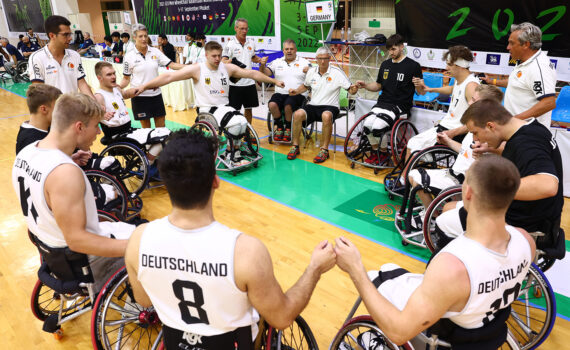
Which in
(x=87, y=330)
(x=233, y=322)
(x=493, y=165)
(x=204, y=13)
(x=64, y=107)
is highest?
(x=204, y=13)

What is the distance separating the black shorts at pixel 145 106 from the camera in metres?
4.66

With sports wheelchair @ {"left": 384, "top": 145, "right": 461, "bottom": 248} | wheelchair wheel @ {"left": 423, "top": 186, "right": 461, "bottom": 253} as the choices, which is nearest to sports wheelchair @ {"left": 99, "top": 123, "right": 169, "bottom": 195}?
sports wheelchair @ {"left": 384, "top": 145, "right": 461, "bottom": 248}

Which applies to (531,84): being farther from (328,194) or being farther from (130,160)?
(130,160)

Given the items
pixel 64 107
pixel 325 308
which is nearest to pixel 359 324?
pixel 325 308

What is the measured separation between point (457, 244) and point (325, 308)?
52.7 inches

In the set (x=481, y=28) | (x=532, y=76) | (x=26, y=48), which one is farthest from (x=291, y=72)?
(x=26, y=48)

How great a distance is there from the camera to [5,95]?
32.9ft

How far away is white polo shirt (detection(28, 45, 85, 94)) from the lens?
12.6ft

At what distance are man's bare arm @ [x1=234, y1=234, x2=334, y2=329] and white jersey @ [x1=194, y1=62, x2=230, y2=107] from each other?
362cm

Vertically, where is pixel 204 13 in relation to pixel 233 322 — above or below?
above

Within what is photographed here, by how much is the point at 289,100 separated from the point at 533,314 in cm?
386

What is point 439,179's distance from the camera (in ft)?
9.11

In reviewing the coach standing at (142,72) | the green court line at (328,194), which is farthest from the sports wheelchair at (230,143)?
the coach standing at (142,72)

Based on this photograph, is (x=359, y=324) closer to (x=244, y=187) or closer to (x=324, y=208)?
(x=324, y=208)
